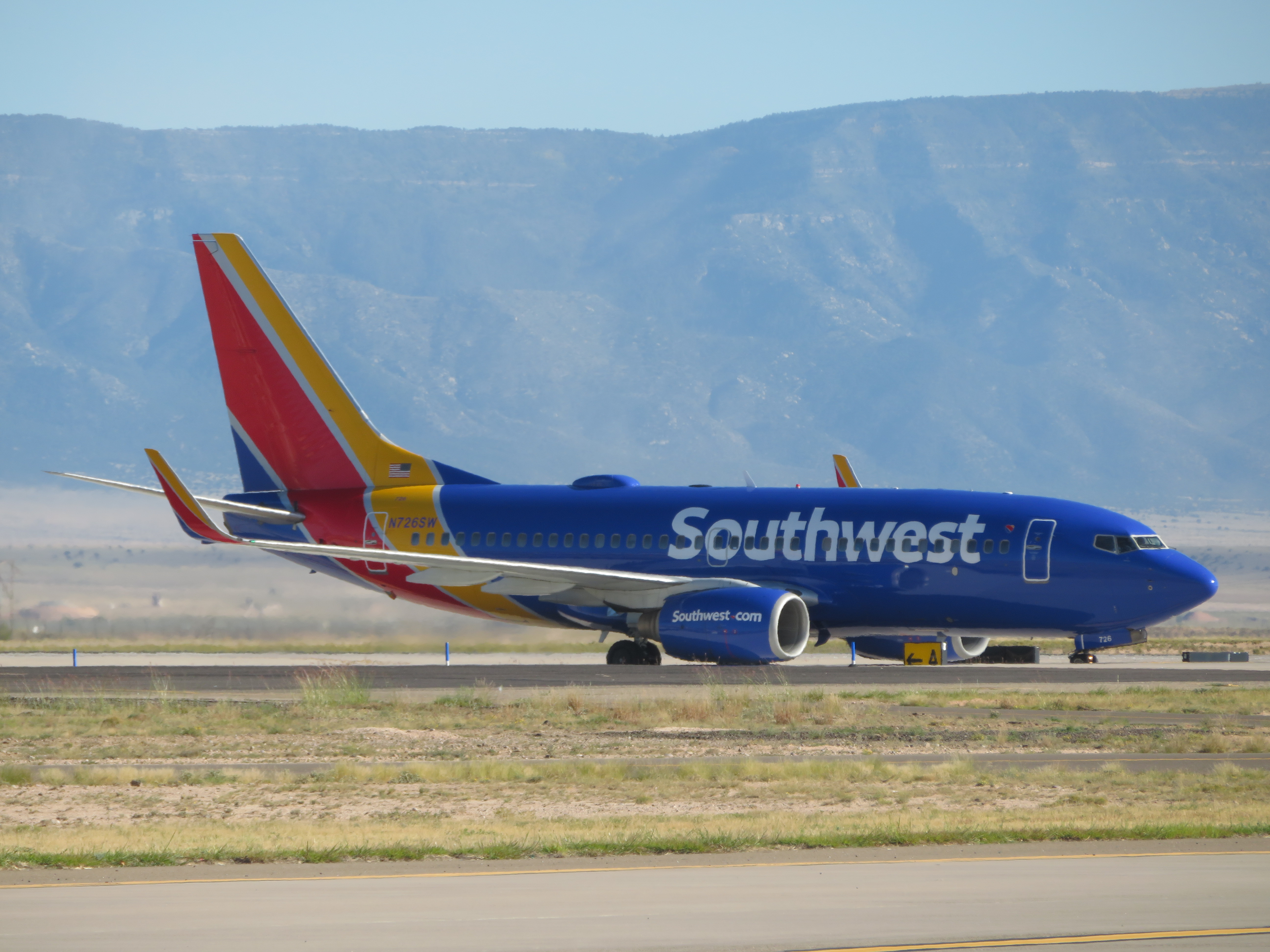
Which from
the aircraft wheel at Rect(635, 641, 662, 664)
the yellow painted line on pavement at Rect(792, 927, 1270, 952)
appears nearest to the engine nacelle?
the aircraft wheel at Rect(635, 641, 662, 664)

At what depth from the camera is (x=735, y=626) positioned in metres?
36.8

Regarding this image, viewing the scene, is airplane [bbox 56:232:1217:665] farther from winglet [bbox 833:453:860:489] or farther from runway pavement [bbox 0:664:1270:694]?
winglet [bbox 833:453:860:489]

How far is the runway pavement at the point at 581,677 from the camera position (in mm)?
34062

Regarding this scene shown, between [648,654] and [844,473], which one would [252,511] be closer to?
[648,654]

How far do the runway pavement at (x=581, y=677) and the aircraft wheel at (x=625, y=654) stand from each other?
1.89 ft

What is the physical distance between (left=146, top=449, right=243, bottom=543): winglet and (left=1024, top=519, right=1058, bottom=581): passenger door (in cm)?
1665

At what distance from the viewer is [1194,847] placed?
49.7 ft

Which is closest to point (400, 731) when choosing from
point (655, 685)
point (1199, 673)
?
point (655, 685)

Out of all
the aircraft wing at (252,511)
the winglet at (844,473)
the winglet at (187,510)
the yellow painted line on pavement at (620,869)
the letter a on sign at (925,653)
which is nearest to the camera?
the yellow painted line on pavement at (620,869)

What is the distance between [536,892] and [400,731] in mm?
13402

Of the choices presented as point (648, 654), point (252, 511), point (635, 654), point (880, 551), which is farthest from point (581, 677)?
point (252, 511)

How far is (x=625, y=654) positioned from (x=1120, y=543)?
37.5 feet

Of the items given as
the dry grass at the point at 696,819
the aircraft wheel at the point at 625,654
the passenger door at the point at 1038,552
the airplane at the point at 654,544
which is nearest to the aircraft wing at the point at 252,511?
the airplane at the point at 654,544

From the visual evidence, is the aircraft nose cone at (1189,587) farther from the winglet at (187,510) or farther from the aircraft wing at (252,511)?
the aircraft wing at (252,511)
